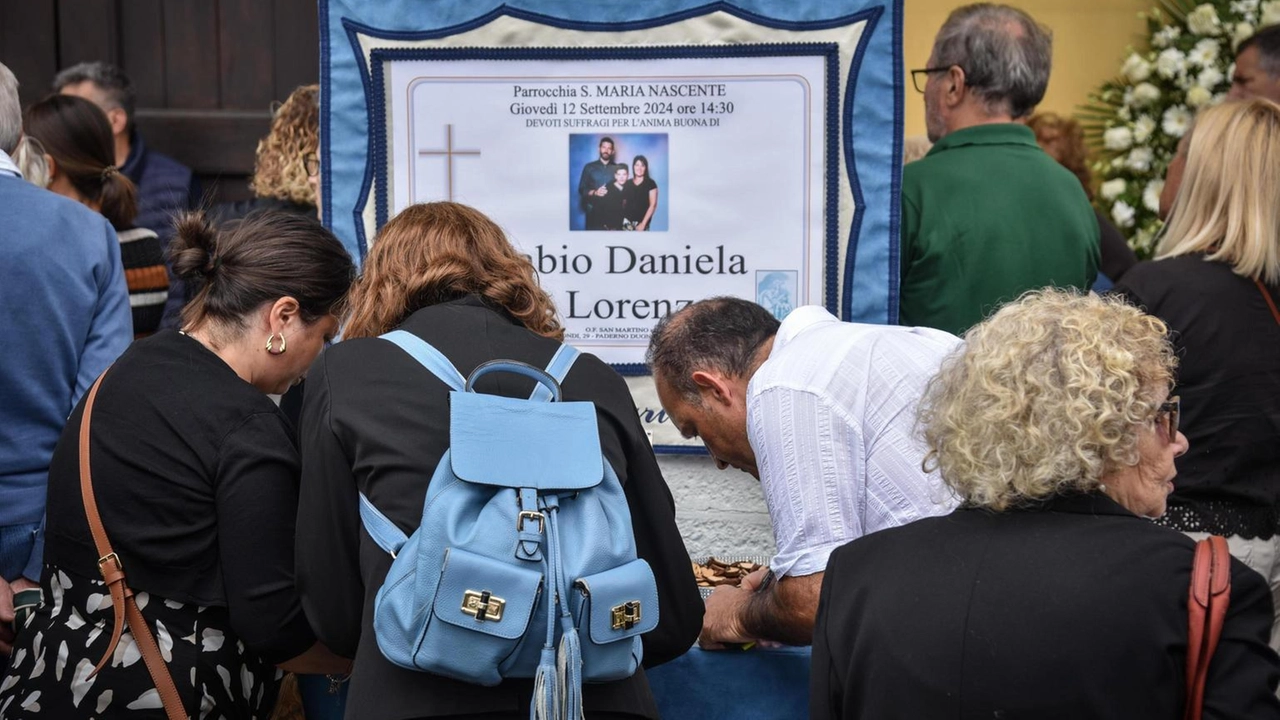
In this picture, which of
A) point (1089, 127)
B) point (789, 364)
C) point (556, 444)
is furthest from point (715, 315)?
point (1089, 127)

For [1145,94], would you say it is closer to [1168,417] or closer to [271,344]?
[1168,417]

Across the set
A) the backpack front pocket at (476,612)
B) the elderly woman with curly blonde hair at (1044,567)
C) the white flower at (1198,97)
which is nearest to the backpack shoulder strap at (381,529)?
the backpack front pocket at (476,612)

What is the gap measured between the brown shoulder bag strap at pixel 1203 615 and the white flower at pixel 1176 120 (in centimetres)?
381

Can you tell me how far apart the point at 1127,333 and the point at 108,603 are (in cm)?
157

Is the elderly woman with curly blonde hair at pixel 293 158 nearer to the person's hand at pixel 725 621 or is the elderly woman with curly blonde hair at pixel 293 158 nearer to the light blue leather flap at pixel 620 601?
the person's hand at pixel 725 621

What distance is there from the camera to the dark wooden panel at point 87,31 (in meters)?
4.53

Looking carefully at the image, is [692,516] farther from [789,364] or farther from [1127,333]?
[1127,333]

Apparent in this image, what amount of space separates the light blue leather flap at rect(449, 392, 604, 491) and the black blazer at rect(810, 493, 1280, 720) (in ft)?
1.33

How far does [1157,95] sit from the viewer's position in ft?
15.9

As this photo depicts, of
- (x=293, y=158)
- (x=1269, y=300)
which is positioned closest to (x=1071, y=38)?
(x=1269, y=300)

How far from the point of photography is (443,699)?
1.79 meters

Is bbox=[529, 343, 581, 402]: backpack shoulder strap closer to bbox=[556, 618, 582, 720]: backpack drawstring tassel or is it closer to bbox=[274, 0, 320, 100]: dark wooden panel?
bbox=[556, 618, 582, 720]: backpack drawstring tassel

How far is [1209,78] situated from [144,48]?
378 centimetres

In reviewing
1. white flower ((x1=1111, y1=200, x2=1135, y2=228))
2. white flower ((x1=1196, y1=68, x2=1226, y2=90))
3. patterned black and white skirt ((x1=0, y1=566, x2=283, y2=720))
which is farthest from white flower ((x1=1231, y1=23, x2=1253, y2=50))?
patterned black and white skirt ((x1=0, y1=566, x2=283, y2=720))
